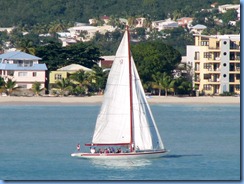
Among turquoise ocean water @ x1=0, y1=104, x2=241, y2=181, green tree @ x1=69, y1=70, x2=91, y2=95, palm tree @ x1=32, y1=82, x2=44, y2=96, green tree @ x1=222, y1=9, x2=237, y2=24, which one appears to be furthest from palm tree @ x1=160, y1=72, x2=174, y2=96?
green tree @ x1=222, y1=9, x2=237, y2=24

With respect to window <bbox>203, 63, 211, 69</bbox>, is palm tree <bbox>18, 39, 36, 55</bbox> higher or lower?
higher

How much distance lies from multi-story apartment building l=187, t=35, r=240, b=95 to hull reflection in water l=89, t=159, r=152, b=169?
4803 centimetres

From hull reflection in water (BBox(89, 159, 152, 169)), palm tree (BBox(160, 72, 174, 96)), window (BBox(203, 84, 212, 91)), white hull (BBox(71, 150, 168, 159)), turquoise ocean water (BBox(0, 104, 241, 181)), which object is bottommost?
turquoise ocean water (BBox(0, 104, 241, 181))

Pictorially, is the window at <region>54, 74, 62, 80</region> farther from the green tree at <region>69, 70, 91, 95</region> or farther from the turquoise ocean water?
the turquoise ocean water

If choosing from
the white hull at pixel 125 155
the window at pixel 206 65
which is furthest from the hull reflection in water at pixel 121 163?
the window at pixel 206 65

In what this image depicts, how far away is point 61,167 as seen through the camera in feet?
121

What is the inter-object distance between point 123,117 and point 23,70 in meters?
48.9

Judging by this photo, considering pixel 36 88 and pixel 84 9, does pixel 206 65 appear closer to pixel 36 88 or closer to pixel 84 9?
pixel 36 88

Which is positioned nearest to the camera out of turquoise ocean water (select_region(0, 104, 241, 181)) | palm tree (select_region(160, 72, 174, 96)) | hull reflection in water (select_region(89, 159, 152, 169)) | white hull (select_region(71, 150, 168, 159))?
turquoise ocean water (select_region(0, 104, 241, 181))

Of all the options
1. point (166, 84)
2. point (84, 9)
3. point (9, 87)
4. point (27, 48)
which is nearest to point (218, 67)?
point (166, 84)

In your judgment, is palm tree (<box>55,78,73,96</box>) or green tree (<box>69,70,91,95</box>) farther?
green tree (<box>69,70,91,95</box>)

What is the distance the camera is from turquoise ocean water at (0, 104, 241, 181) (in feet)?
115

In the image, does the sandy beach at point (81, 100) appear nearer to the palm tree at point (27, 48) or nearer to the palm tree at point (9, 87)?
the palm tree at point (9, 87)

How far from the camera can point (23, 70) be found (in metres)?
84.8
